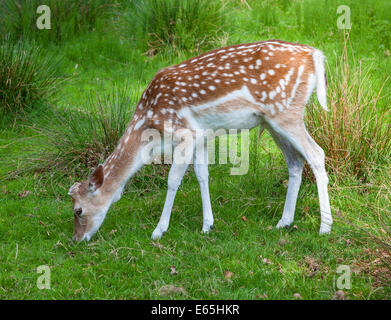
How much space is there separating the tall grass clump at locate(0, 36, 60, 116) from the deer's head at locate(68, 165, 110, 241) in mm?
3320

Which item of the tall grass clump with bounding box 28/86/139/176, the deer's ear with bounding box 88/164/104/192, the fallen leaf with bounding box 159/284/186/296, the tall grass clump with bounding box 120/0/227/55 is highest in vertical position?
the tall grass clump with bounding box 120/0/227/55

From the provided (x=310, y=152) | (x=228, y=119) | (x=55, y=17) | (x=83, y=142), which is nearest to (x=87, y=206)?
(x=228, y=119)

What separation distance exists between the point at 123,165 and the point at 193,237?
931mm

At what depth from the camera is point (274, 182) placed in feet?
21.4

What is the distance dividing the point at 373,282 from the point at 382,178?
1.72 m

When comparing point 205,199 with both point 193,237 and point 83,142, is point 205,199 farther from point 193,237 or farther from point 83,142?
point 83,142

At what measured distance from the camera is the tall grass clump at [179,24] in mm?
10117

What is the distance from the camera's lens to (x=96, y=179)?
5484 millimetres

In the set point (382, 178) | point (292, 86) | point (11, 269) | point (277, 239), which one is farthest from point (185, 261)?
point (382, 178)

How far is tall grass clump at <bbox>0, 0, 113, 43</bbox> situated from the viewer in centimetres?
1046

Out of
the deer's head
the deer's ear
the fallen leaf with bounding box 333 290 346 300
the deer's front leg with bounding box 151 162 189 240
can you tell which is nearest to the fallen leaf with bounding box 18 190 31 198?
the deer's head

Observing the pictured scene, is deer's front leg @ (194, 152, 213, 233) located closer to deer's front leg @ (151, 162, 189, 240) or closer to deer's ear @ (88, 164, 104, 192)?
deer's front leg @ (151, 162, 189, 240)

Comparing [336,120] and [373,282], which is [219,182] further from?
[373,282]

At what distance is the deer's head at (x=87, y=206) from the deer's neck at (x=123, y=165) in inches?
3.3
